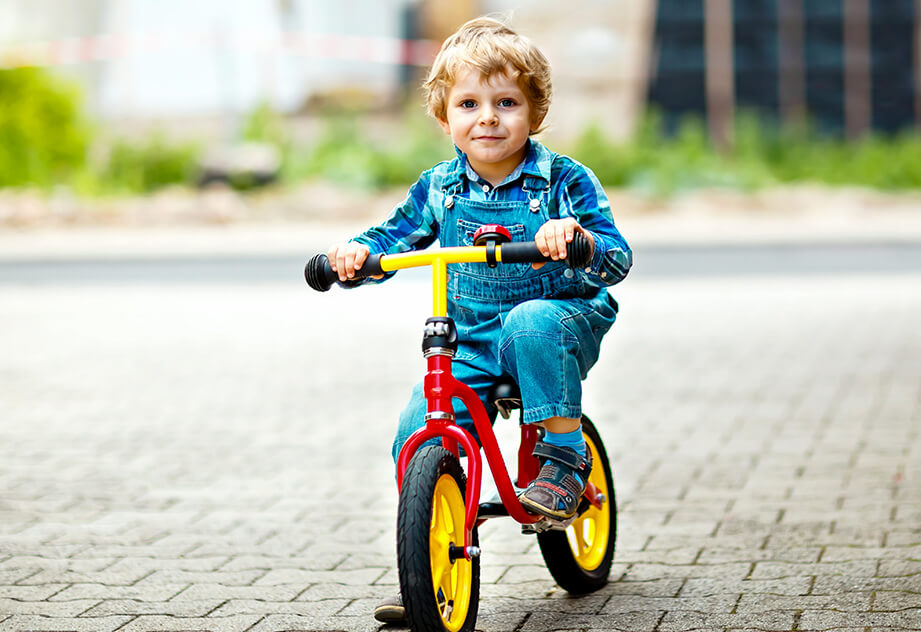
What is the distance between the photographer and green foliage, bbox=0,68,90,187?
23.0 m

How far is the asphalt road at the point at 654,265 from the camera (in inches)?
580

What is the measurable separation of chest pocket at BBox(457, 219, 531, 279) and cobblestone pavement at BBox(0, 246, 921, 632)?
958mm

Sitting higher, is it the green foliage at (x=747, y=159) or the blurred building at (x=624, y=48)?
the blurred building at (x=624, y=48)

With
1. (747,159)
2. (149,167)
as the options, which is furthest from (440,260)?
(747,159)

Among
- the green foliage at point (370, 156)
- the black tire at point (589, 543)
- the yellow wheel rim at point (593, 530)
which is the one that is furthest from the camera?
the green foliage at point (370, 156)

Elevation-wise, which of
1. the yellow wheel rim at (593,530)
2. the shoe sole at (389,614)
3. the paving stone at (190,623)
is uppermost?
the yellow wheel rim at (593,530)

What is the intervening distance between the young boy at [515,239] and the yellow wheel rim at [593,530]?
0.39 metres

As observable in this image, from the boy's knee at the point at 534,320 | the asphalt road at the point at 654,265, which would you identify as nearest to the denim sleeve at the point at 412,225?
the boy's knee at the point at 534,320

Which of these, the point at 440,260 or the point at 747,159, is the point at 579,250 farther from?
the point at 747,159

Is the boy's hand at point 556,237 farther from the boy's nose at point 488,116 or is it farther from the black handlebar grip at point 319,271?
the black handlebar grip at point 319,271

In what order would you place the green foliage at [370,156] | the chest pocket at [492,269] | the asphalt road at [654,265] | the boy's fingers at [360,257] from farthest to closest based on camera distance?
the green foliage at [370,156] < the asphalt road at [654,265] < the chest pocket at [492,269] < the boy's fingers at [360,257]

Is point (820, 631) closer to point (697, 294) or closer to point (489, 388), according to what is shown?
point (489, 388)

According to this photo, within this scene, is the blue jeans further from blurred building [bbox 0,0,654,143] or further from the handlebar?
blurred building [bbox 0,0,654,143]

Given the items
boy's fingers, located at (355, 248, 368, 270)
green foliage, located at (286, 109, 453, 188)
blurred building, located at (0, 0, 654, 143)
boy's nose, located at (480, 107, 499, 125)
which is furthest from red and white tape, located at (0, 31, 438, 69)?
boy's fingers, located at (355, 248, 368, 270)
